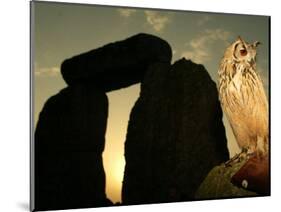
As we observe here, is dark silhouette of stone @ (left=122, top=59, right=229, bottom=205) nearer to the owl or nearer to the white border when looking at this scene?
the owl

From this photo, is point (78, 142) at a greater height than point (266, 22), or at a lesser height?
lesser

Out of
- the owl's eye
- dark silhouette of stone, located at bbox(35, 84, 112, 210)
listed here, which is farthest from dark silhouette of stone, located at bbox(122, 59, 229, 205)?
the owl's eye

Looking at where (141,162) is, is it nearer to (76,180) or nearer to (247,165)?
(76,180)

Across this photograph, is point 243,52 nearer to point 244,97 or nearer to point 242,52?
point 242,52

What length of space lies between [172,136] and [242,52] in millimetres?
929

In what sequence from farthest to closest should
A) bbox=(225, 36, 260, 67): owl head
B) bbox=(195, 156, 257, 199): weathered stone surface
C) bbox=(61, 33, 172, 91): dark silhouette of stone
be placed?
bbox=(225, 36, 260, 67): owl head < bbox=(195, 156, 257, 199): weathered stone surface < bbox=(61, 33, 172, 91): dark silhouette of stone

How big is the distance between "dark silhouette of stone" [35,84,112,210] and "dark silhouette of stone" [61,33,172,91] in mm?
87

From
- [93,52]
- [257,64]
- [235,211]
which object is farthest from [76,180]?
[257,64]

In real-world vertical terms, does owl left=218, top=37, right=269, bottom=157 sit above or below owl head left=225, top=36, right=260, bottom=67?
below

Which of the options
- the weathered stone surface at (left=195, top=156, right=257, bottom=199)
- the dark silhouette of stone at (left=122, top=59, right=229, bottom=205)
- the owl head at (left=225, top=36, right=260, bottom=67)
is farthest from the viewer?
the owl head at (left=225, top=36, right=260, bottom=67)

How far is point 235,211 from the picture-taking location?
4.37 metres

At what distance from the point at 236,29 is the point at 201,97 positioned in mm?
647

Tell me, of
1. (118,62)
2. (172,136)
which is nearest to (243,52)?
(172,136)

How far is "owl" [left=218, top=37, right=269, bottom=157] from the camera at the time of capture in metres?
4.59
